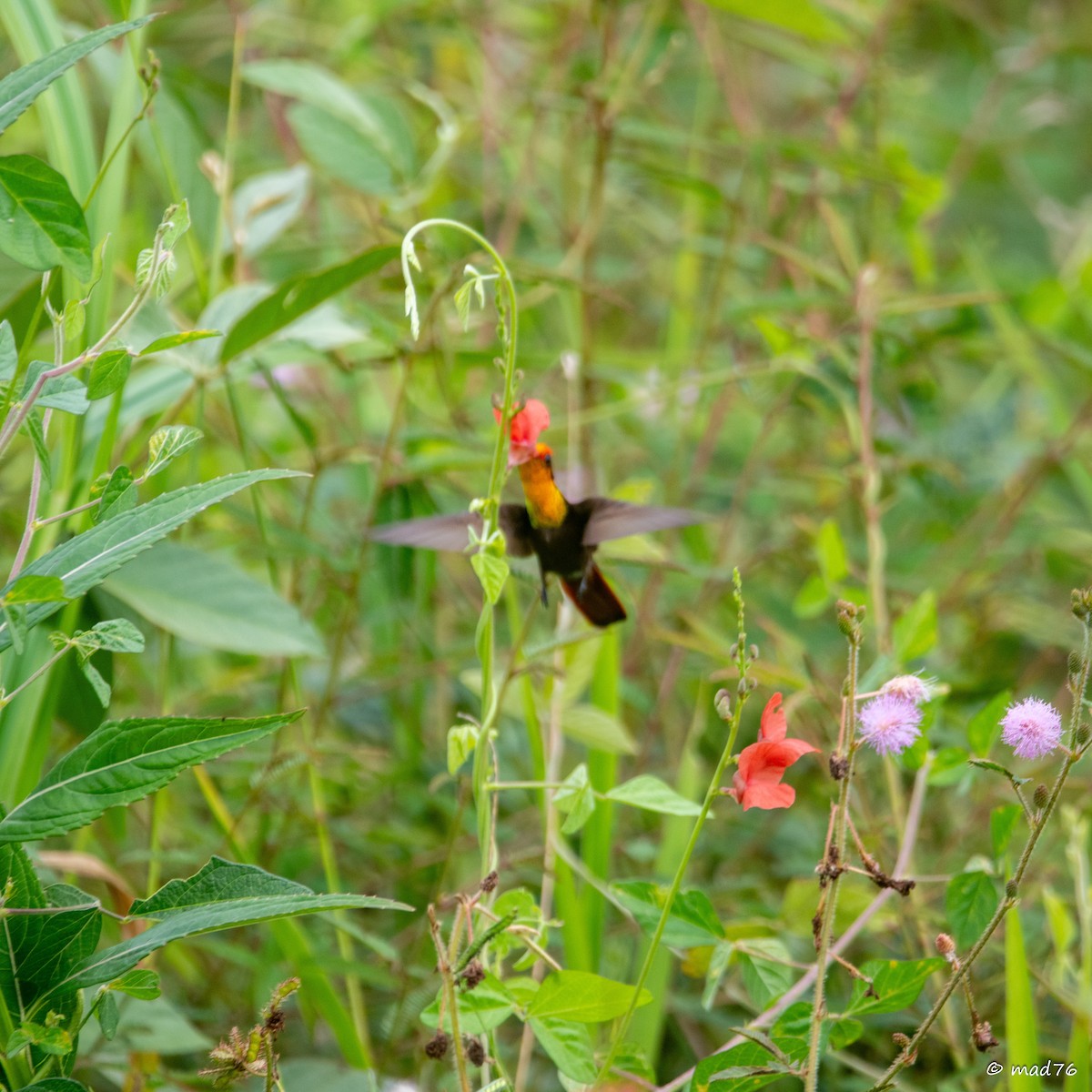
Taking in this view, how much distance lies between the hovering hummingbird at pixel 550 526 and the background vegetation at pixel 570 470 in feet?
0.20

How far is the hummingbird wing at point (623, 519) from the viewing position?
719 millimetres

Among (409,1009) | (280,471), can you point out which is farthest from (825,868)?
(409,1009)

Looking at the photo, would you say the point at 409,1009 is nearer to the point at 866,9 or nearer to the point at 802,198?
the point at 802,198

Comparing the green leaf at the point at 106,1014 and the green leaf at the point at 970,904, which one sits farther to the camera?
the green leaf at the point at 970,904

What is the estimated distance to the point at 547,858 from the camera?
82 centimetres

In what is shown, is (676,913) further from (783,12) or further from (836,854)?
(783,12)

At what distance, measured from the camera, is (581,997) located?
59cm

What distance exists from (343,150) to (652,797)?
74 cm

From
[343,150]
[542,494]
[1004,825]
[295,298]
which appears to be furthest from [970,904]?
[343,150]

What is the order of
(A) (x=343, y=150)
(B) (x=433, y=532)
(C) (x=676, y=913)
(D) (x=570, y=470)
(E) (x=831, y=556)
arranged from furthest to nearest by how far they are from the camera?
1. (D) (x=570, y=470)
2. (A) (x=343, y=150)
3. (E) (x=831, y=556)
4. (B) (x=433, y=532)
5. (C) (x=676, y=913)

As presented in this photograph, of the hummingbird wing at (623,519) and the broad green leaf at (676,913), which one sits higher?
the hummingbird wing at (623,519)

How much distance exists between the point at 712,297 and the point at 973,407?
0.46m

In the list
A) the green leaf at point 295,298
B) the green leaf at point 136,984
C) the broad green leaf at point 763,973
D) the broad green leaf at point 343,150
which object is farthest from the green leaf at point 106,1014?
the broad green leaf at point 343,150

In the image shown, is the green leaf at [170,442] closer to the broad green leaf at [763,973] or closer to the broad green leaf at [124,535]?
the broad green leaf at [124,535]
